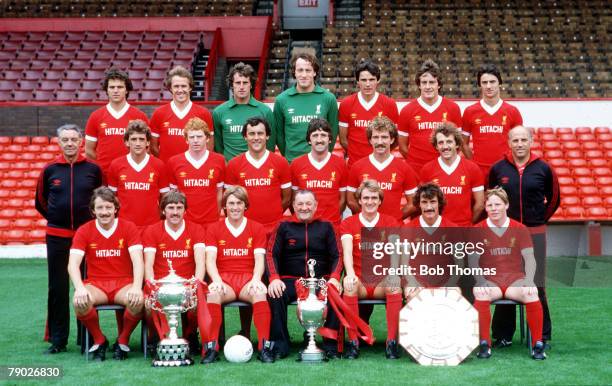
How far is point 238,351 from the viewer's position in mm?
4812

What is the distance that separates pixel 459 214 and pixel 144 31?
1378 centimetres

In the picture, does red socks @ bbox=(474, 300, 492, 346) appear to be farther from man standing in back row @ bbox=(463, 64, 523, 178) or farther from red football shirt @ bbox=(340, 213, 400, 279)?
man standing in back row @ bbox=(463, 64, 523, 178)

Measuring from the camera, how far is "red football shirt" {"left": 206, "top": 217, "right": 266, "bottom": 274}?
206 inches

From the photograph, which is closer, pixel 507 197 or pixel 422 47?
pixel 507 197

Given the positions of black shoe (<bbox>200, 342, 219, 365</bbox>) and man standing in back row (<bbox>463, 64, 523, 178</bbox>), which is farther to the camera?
man standing in back row (<bbox>463, 64, 523, 178</bbox>)

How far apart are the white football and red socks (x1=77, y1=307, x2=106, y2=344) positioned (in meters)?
0.82

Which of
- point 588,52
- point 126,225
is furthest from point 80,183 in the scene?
point 588,52

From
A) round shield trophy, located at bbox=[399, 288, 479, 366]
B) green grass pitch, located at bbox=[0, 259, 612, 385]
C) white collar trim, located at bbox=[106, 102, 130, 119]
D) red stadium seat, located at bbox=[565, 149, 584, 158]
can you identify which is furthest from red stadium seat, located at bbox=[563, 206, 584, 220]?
white collar trim, located at bbox=[106, 102, 130, 119]

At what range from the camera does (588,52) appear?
16031mm

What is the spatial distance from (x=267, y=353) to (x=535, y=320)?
1.64 m

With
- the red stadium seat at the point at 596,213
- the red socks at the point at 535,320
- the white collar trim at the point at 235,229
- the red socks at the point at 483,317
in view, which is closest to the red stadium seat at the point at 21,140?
the red stadium seat at the point at 596,213

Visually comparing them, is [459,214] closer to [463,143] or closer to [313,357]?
[463,143]

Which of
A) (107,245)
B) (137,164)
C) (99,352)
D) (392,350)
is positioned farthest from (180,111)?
(392,350)

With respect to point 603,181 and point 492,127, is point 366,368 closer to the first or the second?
point 492,127
